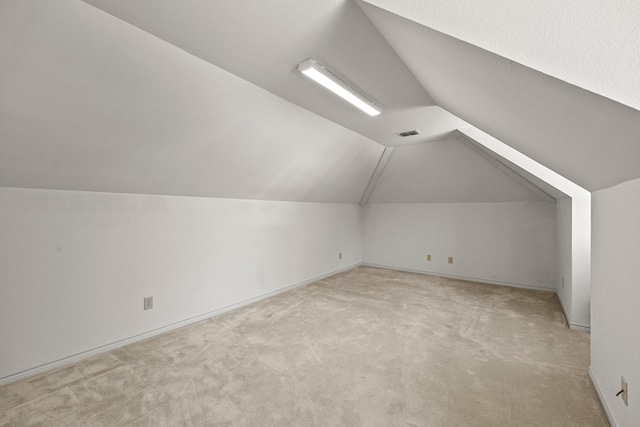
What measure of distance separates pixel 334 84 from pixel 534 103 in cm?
148

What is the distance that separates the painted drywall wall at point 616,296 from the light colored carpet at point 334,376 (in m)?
0.28

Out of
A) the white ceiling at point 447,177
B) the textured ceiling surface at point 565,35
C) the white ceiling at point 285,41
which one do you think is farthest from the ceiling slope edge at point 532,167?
the textured ceiling surface at point 565,35

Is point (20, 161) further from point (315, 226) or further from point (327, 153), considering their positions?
point (315, 226)

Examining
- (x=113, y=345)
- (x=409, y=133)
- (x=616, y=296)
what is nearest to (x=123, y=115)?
(x=113, y=345)

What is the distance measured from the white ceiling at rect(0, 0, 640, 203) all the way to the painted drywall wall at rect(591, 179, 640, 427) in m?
0.18

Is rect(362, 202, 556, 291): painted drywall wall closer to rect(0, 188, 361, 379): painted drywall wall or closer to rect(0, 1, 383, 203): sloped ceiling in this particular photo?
rect(0, 188, 361, 379): painted drywall wall

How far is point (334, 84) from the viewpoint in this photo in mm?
2309

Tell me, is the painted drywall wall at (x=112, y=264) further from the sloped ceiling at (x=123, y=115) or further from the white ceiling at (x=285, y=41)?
the white ceiling at (x=285, y=41)

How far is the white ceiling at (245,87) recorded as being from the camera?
3.32ft

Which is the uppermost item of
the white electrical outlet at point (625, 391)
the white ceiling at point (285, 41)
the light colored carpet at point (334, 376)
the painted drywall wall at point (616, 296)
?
the white ceiling at point (285, 41)

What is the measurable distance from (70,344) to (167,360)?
828 millimetres

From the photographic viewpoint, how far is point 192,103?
91.7 inches

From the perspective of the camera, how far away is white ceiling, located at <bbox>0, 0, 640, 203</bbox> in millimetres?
1013

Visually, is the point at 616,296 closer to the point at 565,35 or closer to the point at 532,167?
the point at 565,35
